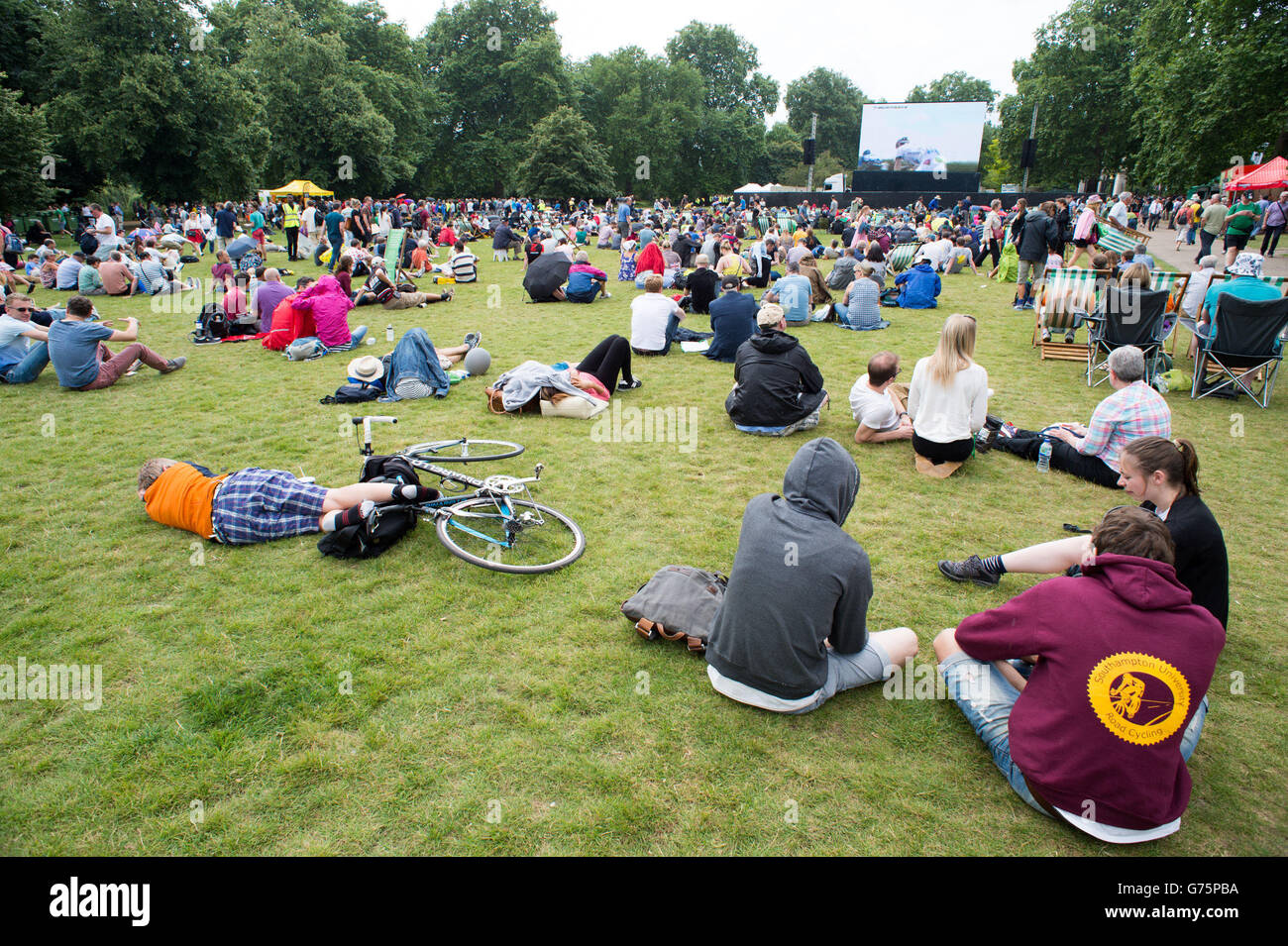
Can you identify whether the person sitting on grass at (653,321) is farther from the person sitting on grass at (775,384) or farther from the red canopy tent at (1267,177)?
the red canopy tent at (1267,177)

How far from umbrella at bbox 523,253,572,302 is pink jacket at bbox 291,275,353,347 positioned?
5.08 metres

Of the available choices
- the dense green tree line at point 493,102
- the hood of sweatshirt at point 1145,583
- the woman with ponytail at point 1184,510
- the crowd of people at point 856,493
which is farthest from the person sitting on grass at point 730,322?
the dense green tree line at point 493,102

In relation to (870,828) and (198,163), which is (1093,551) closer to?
(870,828)

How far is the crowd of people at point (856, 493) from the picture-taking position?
8.82ft

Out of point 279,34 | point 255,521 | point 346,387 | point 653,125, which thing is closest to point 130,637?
point 255,521

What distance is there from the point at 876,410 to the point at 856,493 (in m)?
3.31

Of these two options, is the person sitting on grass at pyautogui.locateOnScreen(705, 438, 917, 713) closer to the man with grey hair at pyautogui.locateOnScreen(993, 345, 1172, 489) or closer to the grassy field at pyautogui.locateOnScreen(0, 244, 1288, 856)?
the grassy field at pyautogui.locateOnScreen(0, 244, 1288, 856)

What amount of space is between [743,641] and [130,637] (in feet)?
11.9

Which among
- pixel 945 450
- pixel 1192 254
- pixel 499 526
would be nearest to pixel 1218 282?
pixel 945 450

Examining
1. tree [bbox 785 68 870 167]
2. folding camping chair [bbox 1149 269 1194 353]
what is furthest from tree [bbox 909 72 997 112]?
folding camping chair [bbox 1149 269 1194 353]

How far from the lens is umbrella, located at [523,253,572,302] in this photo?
50.4ft

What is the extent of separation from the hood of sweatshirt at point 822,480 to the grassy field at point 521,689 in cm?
111

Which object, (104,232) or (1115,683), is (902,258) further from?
(104,232)

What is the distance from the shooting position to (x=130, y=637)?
4207 mm
